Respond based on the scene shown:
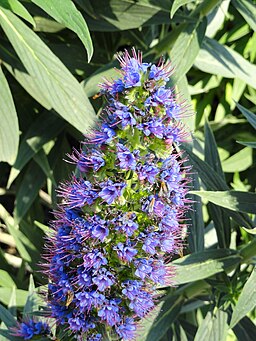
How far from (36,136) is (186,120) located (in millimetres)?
680

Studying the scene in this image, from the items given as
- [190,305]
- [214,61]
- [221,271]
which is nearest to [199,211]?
[221,271]

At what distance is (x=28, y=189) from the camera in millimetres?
2746

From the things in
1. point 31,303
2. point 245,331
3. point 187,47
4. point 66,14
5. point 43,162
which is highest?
point 66,14

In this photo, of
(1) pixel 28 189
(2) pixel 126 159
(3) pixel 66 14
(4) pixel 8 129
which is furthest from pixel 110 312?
(1) pixel 28 189

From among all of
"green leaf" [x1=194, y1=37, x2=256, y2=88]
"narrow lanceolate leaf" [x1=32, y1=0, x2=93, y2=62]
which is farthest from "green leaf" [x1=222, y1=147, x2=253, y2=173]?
"narrow lanceolate leaf" [x1=32, y1=0, x2=93, y2=62]

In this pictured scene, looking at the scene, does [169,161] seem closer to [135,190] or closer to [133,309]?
[135,190]

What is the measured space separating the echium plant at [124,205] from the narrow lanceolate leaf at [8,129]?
0.80 metres

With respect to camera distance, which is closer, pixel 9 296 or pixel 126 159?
pixel 126 159

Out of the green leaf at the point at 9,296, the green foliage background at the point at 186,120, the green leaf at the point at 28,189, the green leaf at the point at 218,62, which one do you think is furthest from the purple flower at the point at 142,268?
the green leaf at the point at 218,62

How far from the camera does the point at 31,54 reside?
211 cm

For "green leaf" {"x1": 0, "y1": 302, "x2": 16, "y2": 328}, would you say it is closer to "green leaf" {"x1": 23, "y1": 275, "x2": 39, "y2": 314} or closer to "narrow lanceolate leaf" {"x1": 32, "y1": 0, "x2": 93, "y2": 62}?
"green leaf" {"x1": 23, "y1": 275, "x2": 39, "y2": 314}

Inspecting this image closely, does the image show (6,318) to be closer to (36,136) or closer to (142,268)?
(142,268)

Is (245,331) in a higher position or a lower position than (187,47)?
lower

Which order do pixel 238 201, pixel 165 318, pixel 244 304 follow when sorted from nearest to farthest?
pixel 244 304
pixel 238 201
pixel 165 318
